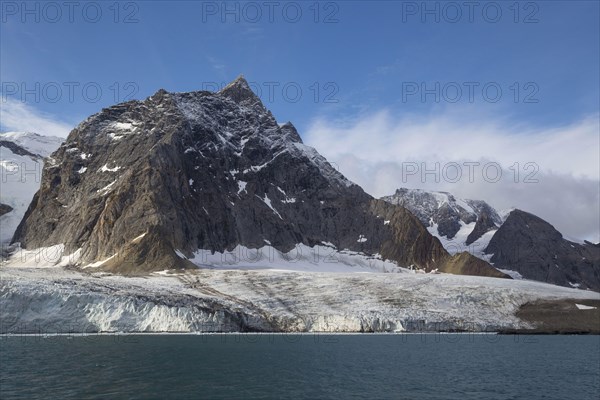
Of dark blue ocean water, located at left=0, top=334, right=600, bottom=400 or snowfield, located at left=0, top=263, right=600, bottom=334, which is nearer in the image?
dark blue ocean water, located at left=0, top=334, right=600, bottom=400

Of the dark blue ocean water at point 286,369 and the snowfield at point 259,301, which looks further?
the snowfield at point 259,301

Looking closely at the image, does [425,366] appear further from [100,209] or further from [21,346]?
[100,209]

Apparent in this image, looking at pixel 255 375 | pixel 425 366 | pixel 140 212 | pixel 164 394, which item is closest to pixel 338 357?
pixel 425 366

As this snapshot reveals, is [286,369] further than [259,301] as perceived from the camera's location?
No

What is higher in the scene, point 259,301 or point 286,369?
point 259,301
